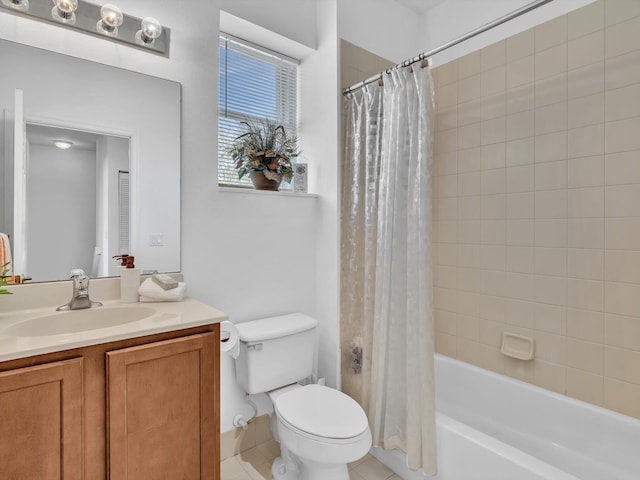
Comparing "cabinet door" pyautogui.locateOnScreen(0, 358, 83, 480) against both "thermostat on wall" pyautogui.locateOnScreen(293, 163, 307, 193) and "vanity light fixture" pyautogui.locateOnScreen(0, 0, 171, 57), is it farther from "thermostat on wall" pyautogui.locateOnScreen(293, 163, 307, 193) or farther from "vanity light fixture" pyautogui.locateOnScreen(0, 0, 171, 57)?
"thermostat on wall" pyautogui.locateOnScreen(293, 163, 307, 193)

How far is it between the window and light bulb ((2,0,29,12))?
0.87 meters

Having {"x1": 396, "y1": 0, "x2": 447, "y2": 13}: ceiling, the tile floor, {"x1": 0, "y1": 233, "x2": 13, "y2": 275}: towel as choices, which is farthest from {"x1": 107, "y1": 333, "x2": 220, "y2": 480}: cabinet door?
{"x1": 396, "y1": 0, "x2": 447, "y2": 13}: ceiling

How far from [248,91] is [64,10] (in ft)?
3.21

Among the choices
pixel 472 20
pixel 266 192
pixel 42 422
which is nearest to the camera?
pixel 42 422

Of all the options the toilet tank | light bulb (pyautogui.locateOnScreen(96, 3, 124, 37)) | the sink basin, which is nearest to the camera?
the sink basin

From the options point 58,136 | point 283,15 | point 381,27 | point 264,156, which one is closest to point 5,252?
point 58,136

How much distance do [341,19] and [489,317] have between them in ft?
6.52

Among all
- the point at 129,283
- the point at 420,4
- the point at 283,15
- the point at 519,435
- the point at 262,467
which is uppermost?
the point at 420,4

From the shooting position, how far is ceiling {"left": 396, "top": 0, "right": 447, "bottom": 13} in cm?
242

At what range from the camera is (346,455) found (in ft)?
4.59

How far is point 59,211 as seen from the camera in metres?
1.47

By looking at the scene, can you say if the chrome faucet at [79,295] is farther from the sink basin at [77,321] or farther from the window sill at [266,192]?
the window sill at [266,192]

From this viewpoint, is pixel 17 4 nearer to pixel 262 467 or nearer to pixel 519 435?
pixel 262 467

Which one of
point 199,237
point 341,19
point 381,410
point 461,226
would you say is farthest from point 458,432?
point 341,19
